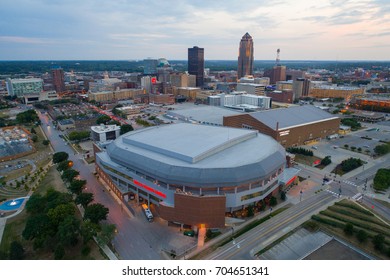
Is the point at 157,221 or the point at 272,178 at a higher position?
the point at 272,178

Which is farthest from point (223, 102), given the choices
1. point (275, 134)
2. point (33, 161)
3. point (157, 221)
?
point (157, 221)

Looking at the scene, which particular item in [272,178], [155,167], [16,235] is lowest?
[16,235]

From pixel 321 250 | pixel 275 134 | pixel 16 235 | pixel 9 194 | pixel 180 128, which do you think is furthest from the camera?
pixel 275 134

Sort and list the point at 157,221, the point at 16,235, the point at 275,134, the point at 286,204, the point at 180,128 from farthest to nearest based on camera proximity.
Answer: the point at 275,134 → the point at 180,128 → the point at 286,204 → the point at 157,221 → the point at 16,235

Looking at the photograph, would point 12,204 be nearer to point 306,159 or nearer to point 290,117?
point 306,159

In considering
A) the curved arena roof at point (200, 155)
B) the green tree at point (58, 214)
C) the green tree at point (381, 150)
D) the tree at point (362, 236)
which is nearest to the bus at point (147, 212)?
the curved arena roof at point (200, 155)

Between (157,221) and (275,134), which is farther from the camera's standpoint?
(275,134)

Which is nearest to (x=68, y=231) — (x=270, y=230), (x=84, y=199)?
(x=84, y=199)

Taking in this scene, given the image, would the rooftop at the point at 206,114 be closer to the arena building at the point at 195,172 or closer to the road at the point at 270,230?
→ the arena building at the point at 195,172

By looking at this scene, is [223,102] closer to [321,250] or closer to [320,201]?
[320,201]
